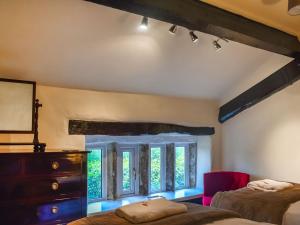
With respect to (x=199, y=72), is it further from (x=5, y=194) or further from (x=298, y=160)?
(x=5, y=194)

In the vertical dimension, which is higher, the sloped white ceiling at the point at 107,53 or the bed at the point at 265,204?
the sloped white ceiling at the point at 107,53

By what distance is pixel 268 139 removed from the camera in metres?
4.36

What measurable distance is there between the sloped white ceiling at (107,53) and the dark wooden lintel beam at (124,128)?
404 millimetres

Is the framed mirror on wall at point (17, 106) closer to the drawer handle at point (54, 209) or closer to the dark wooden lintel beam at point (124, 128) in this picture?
the dark wooden lintel beam at point (124, 128)

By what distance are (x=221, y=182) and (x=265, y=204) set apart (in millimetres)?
1232

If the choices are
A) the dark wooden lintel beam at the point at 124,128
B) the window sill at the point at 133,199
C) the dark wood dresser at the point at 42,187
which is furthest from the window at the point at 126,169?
the dark wood dresser at the point at 42,187

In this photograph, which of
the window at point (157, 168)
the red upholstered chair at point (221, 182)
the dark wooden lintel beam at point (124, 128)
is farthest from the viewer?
the window at point (157, 168)

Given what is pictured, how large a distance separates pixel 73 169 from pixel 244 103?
267 cm

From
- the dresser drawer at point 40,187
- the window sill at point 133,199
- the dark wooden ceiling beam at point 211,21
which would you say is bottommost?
the window sill at point 133,199

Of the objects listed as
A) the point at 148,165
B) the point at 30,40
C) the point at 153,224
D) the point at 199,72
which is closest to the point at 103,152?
the point at 148,165

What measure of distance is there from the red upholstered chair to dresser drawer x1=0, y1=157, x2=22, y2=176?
2593 mm

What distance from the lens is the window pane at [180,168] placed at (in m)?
4.84

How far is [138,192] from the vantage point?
173 inches

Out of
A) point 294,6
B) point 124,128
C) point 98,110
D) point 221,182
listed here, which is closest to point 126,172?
point 124,128
